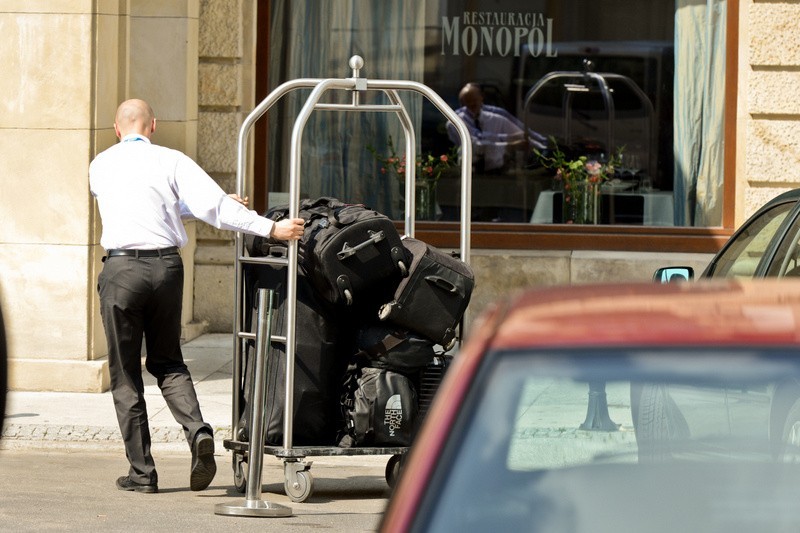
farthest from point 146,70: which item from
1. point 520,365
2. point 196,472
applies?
point 520,365

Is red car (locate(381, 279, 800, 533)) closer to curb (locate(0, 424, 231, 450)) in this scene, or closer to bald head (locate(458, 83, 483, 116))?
curb (locate(0, 424, 231, 450))

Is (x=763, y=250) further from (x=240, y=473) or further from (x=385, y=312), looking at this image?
(x=240, y=473)

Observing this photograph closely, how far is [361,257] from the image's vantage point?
665cm

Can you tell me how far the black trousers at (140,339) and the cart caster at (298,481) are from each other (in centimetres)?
49

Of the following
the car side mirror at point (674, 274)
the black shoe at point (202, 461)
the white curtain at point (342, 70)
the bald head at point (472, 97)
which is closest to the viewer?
the car side mirror at point (674, 274)

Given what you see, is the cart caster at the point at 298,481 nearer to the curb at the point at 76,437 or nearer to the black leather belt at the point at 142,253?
the black leather belt at the point at 142,253

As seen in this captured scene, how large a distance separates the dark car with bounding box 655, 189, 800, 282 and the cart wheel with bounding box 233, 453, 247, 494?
94.2 inches

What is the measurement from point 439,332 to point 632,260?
530 centimetres

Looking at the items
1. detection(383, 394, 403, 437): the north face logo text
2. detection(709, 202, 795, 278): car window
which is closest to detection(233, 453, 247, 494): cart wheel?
detection(383, 394, 403, 437): the north face logo text

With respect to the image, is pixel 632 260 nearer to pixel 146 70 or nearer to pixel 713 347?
pixel 146 70

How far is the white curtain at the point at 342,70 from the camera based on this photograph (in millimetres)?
12438

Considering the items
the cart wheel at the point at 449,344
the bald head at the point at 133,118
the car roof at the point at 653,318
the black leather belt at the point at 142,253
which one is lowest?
the cart wheel at the point at 449,344

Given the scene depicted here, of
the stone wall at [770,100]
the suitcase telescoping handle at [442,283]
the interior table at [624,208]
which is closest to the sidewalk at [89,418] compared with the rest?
the suitcase telescoping handle at [442,283]

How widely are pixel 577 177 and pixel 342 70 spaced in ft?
7.51
